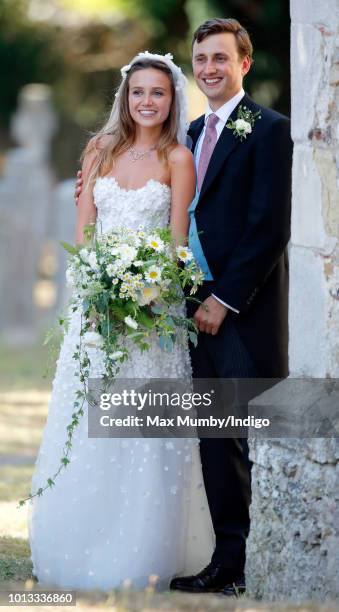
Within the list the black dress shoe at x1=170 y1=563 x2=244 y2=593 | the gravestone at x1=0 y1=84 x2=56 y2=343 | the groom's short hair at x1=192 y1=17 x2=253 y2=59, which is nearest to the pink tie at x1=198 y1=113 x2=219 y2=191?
the groom's short hair at x1=192 y1=17 x2=253 y2=59

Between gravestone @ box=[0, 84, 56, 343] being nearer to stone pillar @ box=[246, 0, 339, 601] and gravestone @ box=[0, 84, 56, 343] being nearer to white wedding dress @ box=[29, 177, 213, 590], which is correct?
white wedding dress @ box=[29, 177, 213, 590]

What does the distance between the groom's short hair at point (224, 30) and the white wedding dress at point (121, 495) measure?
611 millimetres

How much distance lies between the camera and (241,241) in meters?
4.70

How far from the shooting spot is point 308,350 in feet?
14.1

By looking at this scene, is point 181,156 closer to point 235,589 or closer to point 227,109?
point 227,109

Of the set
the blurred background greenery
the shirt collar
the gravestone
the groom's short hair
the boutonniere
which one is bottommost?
the boutonniere

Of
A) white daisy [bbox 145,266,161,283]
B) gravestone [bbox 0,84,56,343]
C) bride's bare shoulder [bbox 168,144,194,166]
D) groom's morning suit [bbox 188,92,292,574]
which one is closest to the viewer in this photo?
Result: white daisy [bbox 145,266,161,283]

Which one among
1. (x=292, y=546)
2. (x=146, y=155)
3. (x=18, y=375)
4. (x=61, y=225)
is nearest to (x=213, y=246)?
(x=146, y=155)

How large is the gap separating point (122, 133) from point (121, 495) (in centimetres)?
143

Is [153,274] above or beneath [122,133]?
beneath

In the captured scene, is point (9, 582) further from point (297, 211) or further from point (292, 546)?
point (297, 211)

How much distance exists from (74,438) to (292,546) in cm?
105

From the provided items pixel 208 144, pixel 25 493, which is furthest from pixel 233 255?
pixel 25 493

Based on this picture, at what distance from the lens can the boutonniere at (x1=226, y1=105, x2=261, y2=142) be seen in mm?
4730
